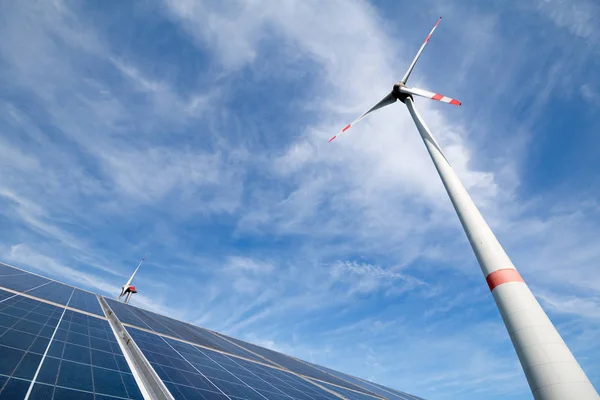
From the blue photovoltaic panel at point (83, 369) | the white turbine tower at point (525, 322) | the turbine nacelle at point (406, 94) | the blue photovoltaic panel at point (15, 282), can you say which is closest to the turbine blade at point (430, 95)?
the turbine nacelle at point (406, 94)

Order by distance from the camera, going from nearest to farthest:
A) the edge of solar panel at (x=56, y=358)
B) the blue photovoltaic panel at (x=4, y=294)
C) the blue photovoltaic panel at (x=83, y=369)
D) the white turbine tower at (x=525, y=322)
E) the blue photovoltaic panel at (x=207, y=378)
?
the edge of solar panel at (x=56, y=358) < the blue photovoltaic panel at (x=83, y=369) < the white turbine tower at (x=525, y=322) < the blue photovoltaic panel at (x=207, y=378) < the blue photovoltaic panel at (x=4, y=294)

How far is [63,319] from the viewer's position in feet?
53.3

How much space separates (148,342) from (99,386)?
28.8 ft

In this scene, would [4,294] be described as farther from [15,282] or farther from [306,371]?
[306,371]

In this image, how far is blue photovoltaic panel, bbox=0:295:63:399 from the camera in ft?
24.8

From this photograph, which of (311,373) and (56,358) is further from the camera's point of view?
(311,373)

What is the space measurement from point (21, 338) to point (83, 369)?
3.37 metres

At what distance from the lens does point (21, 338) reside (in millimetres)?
10984

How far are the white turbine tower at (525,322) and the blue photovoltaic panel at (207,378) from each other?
1139 centimetres

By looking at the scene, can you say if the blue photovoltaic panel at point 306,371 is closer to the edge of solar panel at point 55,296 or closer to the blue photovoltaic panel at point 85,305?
the blue photovoltaic panel at point 85,305

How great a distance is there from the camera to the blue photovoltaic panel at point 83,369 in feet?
26.5

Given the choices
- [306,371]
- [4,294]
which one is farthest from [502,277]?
[306,371]

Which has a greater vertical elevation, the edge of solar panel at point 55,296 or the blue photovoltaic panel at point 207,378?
the edge of solar panel at point 55,296

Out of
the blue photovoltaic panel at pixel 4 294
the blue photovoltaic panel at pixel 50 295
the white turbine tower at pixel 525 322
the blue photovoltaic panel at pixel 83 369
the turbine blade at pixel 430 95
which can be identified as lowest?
the blue photovoltaic panel at pixel 83 369
